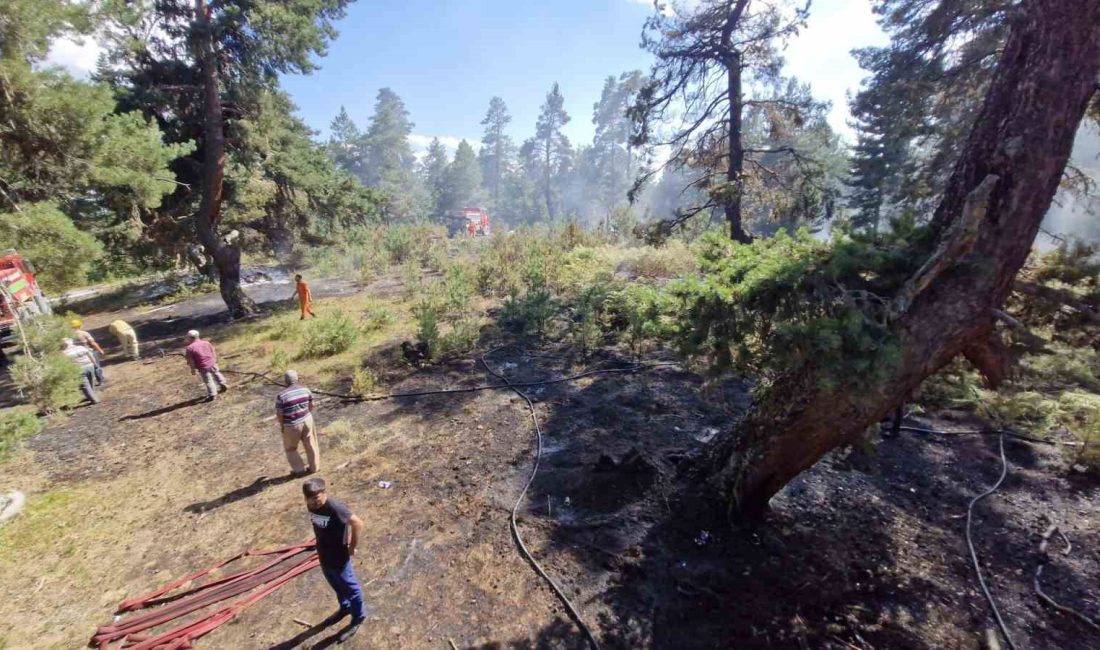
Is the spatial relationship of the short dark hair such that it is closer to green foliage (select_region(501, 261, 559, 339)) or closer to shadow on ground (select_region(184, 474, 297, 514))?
shadow on ground (select_region(184, 474, 297, 514))

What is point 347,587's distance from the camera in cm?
353

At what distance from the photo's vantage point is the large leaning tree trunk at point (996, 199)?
299 cm

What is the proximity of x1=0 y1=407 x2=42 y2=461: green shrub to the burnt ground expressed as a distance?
1.50 metres

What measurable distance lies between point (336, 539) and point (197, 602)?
1707mm

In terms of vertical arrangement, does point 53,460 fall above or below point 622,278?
below

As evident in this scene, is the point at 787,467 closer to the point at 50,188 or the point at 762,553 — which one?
the point at 762,553

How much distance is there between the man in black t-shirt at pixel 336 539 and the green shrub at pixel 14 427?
2772 mm

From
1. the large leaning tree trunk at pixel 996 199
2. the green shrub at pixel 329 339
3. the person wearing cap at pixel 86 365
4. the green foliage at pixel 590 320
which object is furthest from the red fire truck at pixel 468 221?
the large leaning tree trunk at pixel 996 199

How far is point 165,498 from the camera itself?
18.2 ft

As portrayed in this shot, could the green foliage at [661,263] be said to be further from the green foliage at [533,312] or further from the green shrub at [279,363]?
the green shrub at [279,363]

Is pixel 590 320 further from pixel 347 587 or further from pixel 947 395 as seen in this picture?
pixel 347 587

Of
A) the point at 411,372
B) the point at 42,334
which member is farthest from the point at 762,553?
the point at 42,334

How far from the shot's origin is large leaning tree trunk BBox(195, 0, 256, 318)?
10.8 m

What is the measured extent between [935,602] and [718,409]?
11.4 ft
